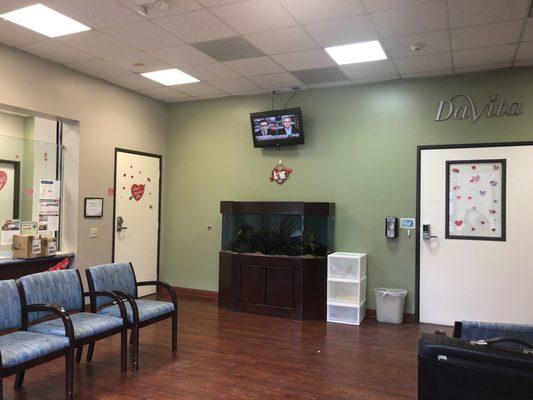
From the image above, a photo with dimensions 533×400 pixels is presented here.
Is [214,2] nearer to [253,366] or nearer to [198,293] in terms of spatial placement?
[253,366]

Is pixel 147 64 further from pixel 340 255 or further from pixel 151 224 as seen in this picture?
pixel 340 255

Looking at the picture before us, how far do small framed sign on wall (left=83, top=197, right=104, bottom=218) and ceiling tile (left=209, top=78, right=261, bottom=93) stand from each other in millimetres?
2188

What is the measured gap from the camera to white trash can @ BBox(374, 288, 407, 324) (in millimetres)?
5238

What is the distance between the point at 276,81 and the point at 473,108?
2457 mm

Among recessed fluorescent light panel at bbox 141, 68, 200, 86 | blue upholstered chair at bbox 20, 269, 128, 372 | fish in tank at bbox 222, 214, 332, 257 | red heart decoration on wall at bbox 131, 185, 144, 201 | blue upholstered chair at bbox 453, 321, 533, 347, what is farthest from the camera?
red heart decoration on wall at bbox 131, 185, 144, 201

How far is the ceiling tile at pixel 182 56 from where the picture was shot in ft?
15.1

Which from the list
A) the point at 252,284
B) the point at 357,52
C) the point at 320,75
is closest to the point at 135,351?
the point at 252,284

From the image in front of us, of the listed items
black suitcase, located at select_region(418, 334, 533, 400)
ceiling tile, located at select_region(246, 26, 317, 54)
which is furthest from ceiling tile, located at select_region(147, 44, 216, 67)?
Answer: black suitcase, located at select_region(418, 334, 533, 400)

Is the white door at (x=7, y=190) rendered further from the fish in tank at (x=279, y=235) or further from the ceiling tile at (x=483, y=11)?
the ceiling tile at (x=483, y=11)

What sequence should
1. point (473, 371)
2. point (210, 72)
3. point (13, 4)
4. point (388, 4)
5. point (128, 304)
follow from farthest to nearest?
1. point (210, 72)
2. point (128, 304)
3. point (13, 4)
4. point (388, 4)
5. point (473, 371)

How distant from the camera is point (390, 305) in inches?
208

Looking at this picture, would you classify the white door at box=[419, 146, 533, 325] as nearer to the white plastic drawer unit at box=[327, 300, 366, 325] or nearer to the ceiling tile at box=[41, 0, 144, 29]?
the white plastic drawer unit at box=[327, 300, 366, 325]

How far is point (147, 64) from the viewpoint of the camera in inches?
201

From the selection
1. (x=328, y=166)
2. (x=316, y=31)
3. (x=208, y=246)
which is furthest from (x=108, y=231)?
(x=316, y=31)
